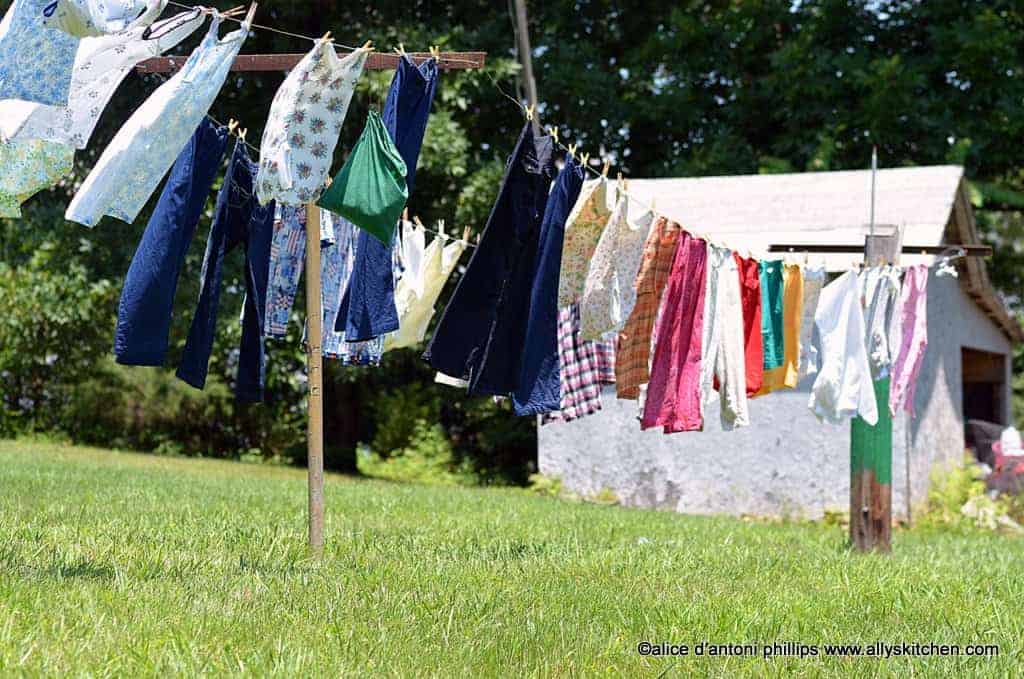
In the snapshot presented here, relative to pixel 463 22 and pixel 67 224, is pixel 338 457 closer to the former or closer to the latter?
pixel 67 224

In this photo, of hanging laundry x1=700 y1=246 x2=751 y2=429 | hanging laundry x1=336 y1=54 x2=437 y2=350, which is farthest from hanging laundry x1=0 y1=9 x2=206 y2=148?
hanging laundry x1=700 y1=246 x2=751 y2=429

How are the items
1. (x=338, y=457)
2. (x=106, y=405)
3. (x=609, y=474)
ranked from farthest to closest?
(x=106, y=405), (x=338, y=457), (x=609, y=474)

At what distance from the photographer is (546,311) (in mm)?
6562

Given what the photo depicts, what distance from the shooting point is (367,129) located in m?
5.70

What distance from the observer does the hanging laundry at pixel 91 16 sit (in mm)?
4941

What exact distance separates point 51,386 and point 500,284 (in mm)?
15314

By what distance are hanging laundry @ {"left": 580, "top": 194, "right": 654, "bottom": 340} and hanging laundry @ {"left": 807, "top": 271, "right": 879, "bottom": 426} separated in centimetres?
190

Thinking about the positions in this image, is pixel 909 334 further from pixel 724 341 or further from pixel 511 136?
pixel 511 136

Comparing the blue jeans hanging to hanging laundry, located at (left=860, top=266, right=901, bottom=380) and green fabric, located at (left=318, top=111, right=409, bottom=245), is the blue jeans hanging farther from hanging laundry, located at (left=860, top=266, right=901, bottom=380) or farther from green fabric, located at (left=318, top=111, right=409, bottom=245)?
hanging laundry, located at (left=860, top=266, right=901, bottom=380)

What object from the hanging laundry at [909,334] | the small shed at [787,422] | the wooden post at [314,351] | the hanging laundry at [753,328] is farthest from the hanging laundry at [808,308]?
the wooden post at [314,351]

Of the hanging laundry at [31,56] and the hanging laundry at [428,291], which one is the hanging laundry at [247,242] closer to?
the hanging laundry at [31,56]

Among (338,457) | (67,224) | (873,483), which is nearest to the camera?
(873,483)

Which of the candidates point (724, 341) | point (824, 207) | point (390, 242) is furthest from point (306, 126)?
point (824, 207)

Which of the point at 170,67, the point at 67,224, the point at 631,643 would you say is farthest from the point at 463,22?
the point at 631,643
